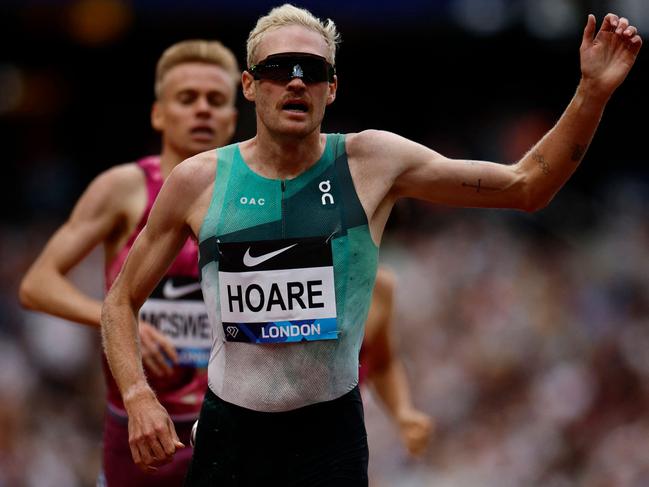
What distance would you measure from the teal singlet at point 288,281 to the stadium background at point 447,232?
3.13 m

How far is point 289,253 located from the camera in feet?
15.2

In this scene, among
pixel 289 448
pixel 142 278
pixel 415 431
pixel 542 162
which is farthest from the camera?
pixel 415 431

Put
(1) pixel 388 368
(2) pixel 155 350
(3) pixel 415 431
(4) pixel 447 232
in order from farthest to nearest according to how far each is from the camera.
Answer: (4) pixel 447 232, (1) pixel 388 368, (3) pixel 415 431, (2) pixel 155 350

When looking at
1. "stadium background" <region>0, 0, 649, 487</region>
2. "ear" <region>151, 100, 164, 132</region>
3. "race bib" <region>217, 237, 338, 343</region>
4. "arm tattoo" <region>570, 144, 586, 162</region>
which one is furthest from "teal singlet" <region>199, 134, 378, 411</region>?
"stadium background" <region>0, 0, 649, 487</region>

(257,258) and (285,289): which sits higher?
(257,258)

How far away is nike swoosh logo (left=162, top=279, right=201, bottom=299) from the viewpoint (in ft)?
20.8

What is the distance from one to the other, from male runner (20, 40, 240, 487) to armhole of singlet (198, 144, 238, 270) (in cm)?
141

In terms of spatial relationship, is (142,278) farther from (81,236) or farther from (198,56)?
(198,56)

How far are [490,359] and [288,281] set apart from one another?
7.80m

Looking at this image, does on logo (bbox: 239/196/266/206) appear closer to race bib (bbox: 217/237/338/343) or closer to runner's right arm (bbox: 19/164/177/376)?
race bib (bbox: 217/237/338/343)

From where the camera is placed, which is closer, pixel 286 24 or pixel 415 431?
pixel 286 24

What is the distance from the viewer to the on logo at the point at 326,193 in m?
4.69

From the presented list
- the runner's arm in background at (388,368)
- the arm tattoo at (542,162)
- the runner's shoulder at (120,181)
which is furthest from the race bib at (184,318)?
the arm tattoo at (542,162)

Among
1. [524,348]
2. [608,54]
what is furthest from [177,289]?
[524,348]
